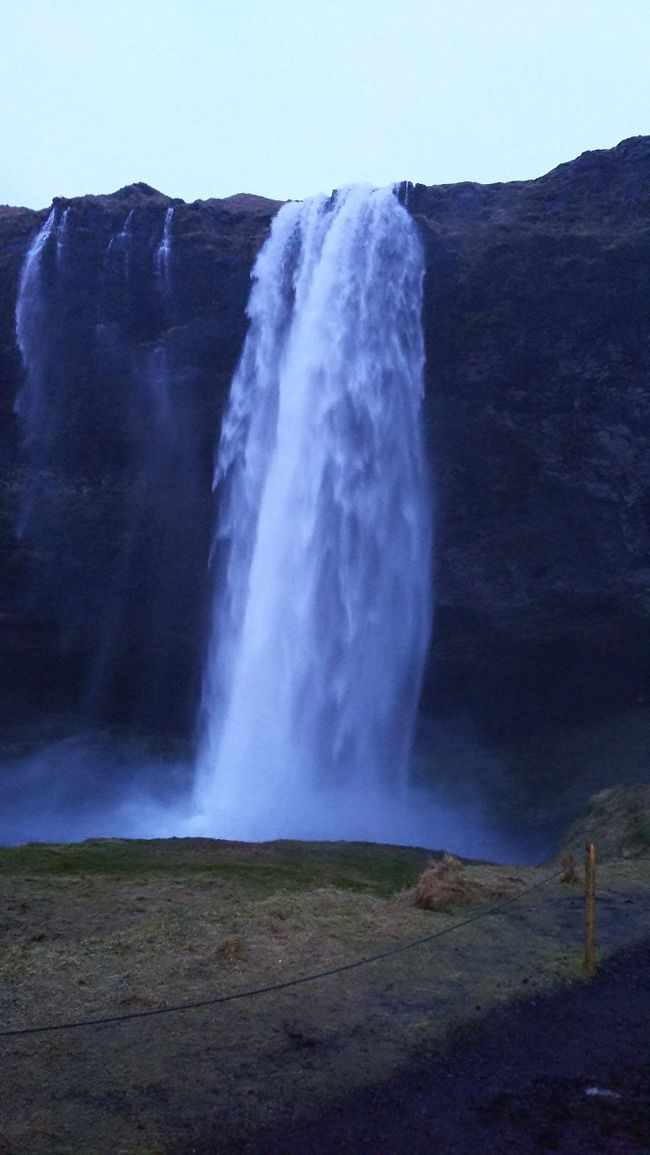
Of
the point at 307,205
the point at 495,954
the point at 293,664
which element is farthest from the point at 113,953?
the point at 307,205

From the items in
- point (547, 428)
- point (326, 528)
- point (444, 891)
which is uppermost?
point (547, 428)

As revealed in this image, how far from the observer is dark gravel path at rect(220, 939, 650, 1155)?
22.3 ft

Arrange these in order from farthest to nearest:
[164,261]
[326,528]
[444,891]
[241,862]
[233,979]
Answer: [164,261] → [326,528] → [241,862] → [444,891] → [233,979]

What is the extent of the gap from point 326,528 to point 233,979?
2485cm

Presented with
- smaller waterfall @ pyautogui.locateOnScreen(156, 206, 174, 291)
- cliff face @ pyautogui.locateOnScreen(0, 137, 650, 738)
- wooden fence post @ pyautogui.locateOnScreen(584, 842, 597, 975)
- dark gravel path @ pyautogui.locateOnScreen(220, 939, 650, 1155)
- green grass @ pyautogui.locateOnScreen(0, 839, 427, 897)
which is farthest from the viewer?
smaller waterfall @ pyautogui.locateOnScreen(156, 206, 174, 291)

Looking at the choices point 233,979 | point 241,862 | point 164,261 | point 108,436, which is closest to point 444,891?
point 233,979

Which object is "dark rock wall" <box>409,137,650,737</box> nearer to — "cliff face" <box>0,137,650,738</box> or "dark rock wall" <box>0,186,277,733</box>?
"cliff face" <box>0,137,650,738</box>

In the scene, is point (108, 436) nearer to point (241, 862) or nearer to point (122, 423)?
point (122, 423)

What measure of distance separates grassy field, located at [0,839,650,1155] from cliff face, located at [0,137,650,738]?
17.0 metres

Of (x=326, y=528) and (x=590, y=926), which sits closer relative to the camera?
(x=590, y=926)

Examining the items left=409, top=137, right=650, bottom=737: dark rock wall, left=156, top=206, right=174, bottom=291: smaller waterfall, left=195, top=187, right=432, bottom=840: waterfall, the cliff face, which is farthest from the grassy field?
left=156, top=206, right=174, bottom=291: smaller waterfall

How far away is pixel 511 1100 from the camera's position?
7.54 meters

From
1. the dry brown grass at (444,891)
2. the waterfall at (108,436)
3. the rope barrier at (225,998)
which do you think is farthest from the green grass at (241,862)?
the waterfall at (108,436)

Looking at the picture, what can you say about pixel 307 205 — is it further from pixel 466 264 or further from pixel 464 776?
pixel 464 776
